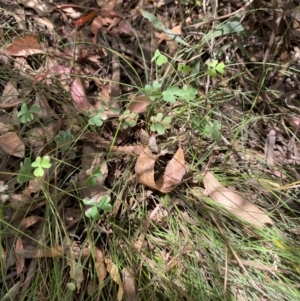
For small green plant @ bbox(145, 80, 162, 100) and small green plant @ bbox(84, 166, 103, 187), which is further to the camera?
small green plant @ bbox(145, 80, 162, 100)

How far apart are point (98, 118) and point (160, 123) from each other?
0.25m

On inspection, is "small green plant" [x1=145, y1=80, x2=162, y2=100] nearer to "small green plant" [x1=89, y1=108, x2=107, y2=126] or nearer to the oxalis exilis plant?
"small green plant" [x1=89, y1=108, x2=107, y2=126]

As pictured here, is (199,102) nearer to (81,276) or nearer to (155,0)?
(155,0)

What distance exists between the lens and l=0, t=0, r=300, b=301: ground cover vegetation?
1.61 m

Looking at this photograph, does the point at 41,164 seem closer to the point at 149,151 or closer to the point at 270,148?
the point at 149,151

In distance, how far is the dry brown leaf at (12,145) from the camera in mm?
1731

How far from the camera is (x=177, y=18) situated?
2.14m

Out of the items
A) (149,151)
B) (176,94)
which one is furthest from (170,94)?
(149,151)

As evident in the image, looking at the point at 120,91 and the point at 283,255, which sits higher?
the point at 120,91

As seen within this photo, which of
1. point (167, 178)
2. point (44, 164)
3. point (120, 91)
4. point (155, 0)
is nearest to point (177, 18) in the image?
point (155, 0)

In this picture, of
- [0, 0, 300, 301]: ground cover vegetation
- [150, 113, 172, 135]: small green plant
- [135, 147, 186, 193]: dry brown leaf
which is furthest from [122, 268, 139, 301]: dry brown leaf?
[150, 113, 172, 135]: small green plant

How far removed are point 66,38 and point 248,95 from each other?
2.77 feet

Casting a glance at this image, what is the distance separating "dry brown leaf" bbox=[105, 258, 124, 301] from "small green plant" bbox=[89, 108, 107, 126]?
19.5 inches

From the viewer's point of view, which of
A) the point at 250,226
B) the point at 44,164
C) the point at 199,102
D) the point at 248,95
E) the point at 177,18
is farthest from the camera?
the point at 177,18
